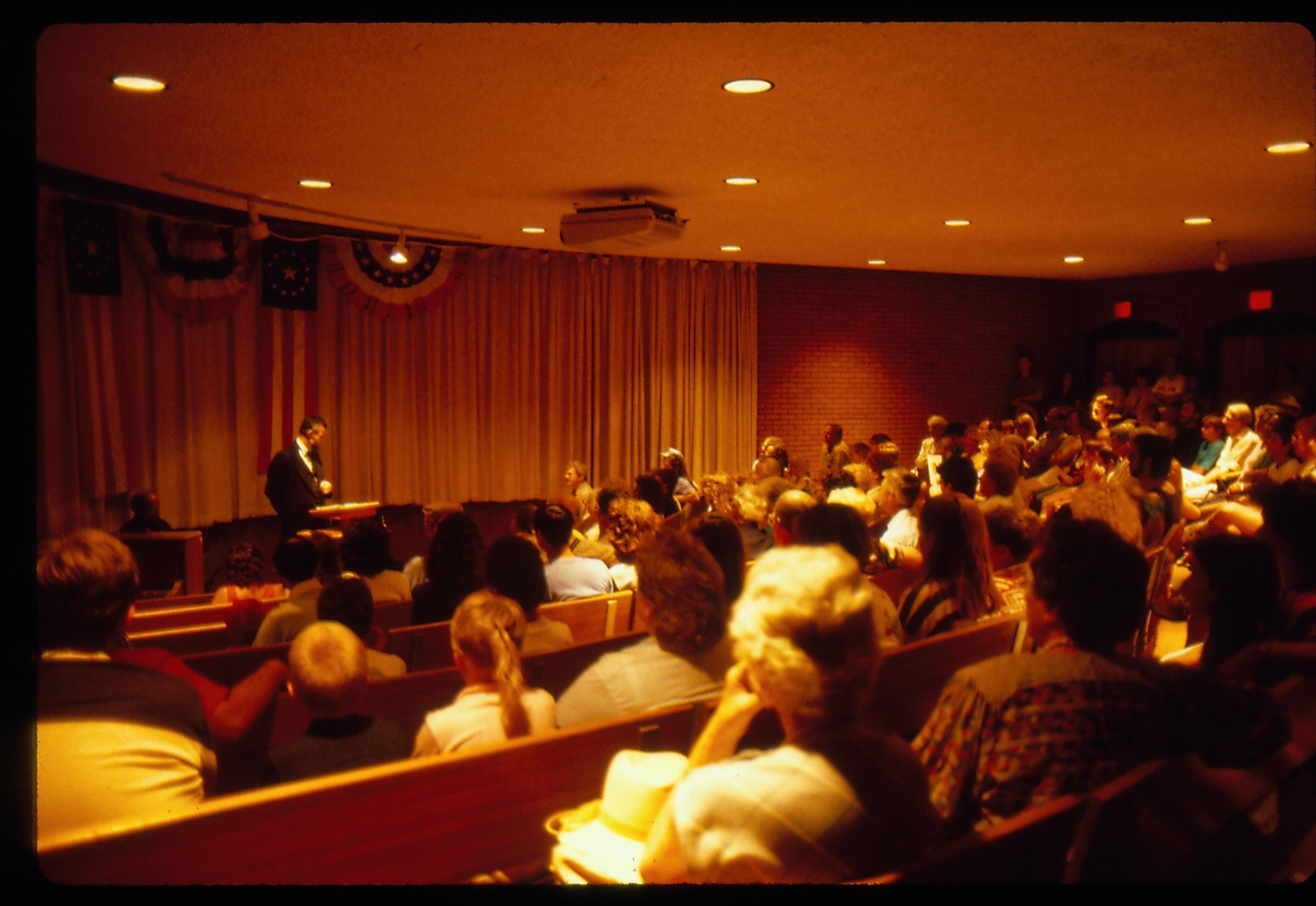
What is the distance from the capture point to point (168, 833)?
1.53 metres

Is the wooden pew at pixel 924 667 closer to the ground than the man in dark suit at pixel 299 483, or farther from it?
closer to the ground

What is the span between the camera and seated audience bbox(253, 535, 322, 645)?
3.21m

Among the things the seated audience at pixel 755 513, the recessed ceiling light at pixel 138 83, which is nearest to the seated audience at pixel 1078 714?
the seated audience at pixel 755 513

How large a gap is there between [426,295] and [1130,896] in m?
→ 7.60

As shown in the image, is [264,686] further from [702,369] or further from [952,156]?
[702,369]

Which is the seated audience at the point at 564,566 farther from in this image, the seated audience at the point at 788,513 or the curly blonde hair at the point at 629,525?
the seated audience at the point at 788,513

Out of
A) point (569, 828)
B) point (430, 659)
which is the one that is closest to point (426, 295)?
point (430, 659)

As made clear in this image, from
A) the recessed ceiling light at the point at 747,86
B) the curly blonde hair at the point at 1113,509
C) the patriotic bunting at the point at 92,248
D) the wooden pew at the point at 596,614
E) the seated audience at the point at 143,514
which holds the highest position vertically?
the recessed ceiling light at the point at 747,86

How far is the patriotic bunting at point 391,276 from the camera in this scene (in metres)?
7.76

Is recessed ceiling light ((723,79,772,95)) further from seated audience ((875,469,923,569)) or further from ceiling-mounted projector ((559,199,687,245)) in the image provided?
ceiling-mounted projector ((559,199,687,245))

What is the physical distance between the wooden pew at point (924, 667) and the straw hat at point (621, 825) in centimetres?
92

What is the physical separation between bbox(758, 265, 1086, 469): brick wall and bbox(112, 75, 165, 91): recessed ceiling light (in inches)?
298

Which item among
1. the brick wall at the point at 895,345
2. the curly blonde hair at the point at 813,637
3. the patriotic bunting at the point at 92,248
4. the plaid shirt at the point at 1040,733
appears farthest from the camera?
the brick wall at the point at 895,345

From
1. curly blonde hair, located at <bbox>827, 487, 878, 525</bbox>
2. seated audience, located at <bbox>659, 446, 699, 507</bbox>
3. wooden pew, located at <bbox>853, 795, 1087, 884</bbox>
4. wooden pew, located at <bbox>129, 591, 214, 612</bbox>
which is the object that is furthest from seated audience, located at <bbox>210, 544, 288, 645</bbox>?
seated audience, located at <bbox>659, 446, 699, 507</bbox>
